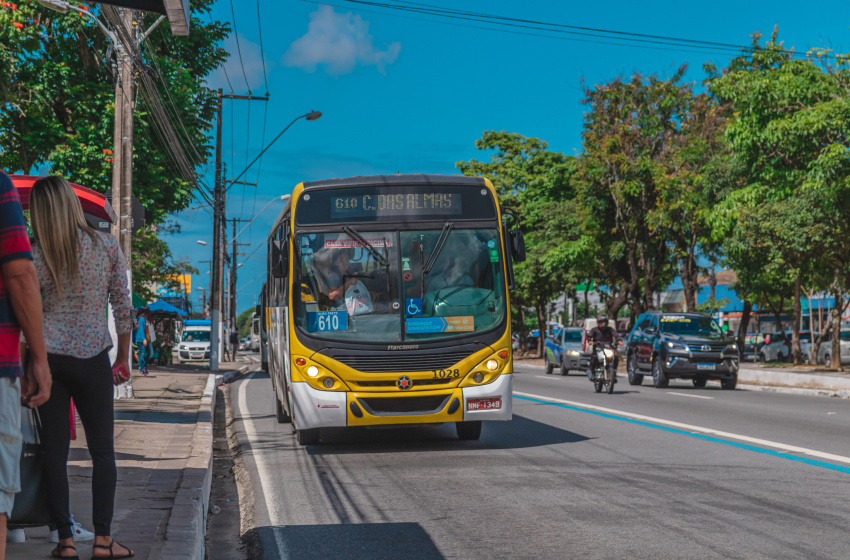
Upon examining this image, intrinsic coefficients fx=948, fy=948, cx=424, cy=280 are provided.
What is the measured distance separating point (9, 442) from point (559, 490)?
5126mm

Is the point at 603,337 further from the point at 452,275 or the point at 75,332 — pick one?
the point at 75,332

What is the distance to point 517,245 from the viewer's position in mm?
10875

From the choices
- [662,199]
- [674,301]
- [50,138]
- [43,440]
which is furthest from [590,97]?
[674,301]

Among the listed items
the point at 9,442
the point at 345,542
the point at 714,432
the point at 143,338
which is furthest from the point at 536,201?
the point at 9,442

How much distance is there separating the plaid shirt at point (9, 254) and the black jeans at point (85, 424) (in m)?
0.86

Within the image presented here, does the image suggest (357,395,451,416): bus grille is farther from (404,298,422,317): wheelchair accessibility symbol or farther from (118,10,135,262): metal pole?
(118,10,135,262): metal pole

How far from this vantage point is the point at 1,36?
2164 centimetres

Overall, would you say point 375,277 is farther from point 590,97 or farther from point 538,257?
point 538,257

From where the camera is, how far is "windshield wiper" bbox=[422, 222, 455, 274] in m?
10.6

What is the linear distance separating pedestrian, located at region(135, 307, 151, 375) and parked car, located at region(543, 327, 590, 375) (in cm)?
1372

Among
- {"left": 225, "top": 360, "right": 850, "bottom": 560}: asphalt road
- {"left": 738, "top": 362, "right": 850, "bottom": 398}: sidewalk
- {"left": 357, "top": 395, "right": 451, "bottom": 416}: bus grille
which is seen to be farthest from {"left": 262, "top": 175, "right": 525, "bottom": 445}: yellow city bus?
{"left": 738, "top": 362, "right": 850, "bottom": 398}: sidewalk

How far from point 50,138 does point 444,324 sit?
17.6m

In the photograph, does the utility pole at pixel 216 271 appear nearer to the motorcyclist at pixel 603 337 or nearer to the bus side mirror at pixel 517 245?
Result: the motorcyclist at pixel 603 337

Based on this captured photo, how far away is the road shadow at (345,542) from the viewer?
226 inches
